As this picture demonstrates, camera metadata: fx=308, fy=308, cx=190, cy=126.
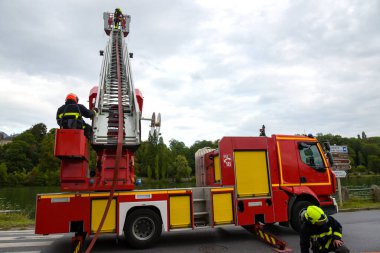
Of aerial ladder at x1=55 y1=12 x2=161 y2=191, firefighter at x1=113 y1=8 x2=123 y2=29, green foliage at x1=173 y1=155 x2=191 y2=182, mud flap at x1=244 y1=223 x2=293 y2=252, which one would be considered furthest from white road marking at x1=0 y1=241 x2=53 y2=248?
green foliage at x1=173 y1=155 x2=191 y2=182

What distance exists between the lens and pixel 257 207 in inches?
340

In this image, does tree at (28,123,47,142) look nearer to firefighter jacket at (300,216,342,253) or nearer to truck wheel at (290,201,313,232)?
truck wheel at (290,201,313,232)

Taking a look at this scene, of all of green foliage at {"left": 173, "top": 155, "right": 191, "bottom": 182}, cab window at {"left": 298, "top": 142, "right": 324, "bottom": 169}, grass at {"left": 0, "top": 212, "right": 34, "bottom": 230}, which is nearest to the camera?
cab window at {"left": 298, "top": 142, "right": 324, "bottom": 169}

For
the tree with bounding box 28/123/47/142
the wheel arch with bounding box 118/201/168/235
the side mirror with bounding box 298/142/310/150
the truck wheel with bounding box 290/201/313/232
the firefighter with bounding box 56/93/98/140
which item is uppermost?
the tree with bounding box 28/123/47/142

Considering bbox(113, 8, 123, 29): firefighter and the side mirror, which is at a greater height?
bbox(113, 8, 123, 29): firefighter

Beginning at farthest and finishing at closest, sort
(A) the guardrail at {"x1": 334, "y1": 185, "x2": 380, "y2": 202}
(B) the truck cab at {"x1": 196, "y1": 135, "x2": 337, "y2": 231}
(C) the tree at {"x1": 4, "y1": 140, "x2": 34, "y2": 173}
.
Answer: (C) the tree at {"x1": 4, "y1": 140, "x2": 34, "y2": 173} < (A) the guardrail at {"x1": 334, "y1": 185, "x2": 380, "y2": 202} < (B) the truck cab at {"x1": 196, "y1": 135, "x2": 337, "y2": 231}

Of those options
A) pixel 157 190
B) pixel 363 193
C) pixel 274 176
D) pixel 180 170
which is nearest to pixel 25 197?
pixel 157 190

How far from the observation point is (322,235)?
4.52 m

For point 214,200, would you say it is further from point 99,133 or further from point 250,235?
point 99,133

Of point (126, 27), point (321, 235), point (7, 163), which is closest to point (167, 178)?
point (7, 163)

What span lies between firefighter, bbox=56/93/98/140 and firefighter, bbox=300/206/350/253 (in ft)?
18.7

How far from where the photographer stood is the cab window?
942cm

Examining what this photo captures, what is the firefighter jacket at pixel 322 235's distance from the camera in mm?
4480

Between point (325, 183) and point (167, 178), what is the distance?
6839 centimetres
